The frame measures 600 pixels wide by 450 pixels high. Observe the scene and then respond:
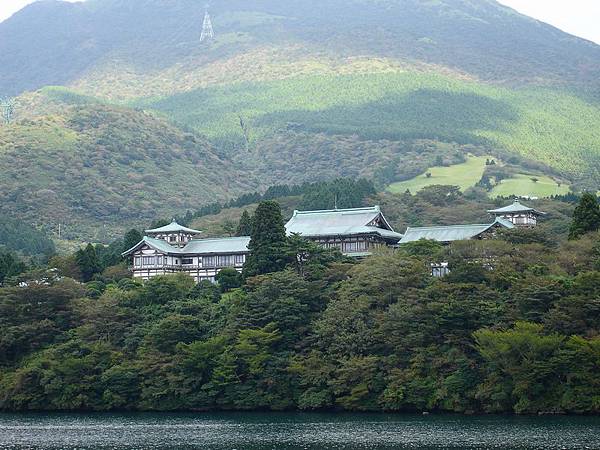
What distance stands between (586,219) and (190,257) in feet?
93.6

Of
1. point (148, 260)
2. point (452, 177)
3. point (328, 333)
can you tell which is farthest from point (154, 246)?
point (452, 177)

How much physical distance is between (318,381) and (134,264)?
2543 centimetres

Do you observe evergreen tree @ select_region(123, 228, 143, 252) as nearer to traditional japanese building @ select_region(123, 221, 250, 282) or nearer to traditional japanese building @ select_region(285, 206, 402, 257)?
traditional japanese building @ select_region(123, 221, 250, 282)

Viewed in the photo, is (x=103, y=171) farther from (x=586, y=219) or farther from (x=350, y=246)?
(x=586, y=219)

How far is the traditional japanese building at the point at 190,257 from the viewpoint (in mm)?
79000

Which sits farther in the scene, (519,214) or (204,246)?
(519,214)

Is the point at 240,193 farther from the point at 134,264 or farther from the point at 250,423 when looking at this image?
the point at 250,423

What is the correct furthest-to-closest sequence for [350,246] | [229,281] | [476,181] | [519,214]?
1. [476,181]
2. [519,214]
3. [350,246]
4. [229,281]

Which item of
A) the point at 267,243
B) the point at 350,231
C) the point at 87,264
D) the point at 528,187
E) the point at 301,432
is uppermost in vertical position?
the point at 528,187

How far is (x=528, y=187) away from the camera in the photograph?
13638 centimetres

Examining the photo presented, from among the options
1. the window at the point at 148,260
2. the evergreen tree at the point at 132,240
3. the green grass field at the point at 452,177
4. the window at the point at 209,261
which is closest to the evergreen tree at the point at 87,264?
the window at the point at 148,260

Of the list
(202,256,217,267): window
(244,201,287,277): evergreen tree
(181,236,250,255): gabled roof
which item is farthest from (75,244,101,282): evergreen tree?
(244,201,287,277): evergreen tree

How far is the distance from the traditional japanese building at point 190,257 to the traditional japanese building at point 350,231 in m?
4.19

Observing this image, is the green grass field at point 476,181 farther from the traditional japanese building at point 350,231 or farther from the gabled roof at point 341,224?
the traditional japanese building at point 350,231
